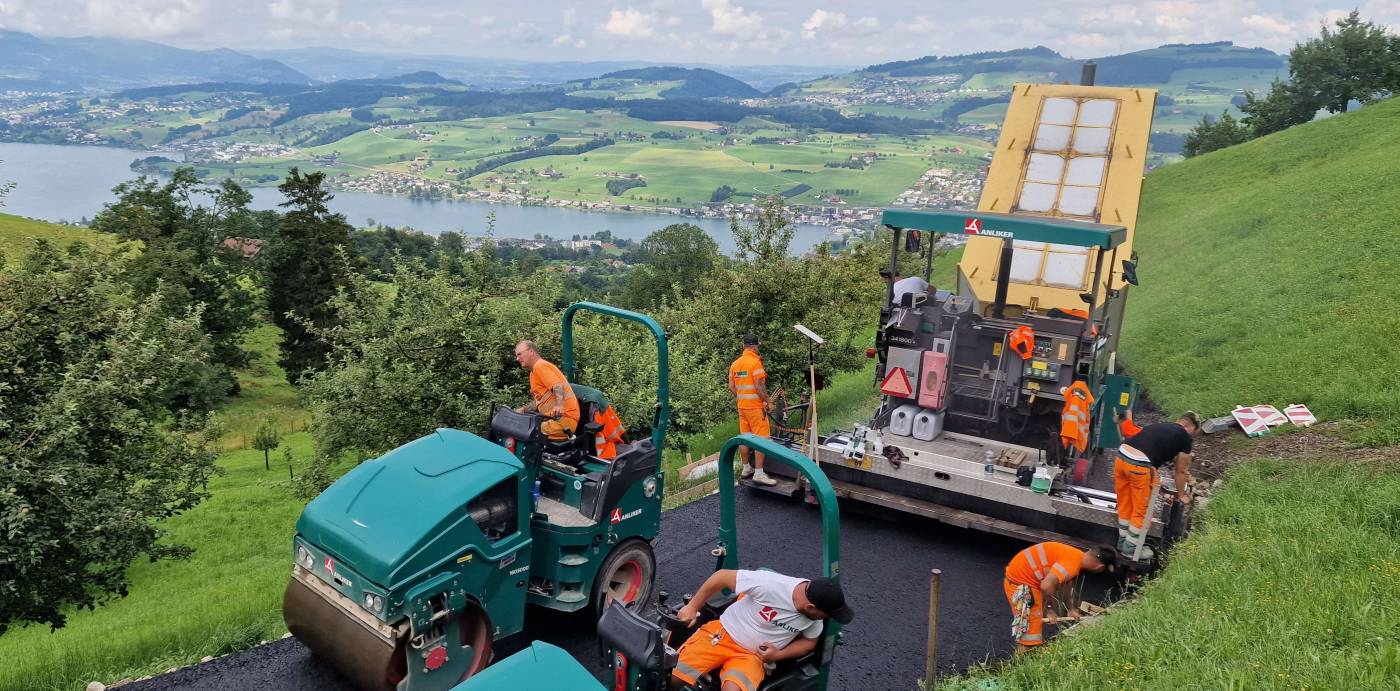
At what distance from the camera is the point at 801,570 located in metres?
8.61

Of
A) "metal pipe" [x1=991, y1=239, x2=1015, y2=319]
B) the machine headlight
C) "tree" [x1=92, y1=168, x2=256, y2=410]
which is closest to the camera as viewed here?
the machine headlight

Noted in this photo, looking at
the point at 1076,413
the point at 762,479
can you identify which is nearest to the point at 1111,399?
the point at 1076,413

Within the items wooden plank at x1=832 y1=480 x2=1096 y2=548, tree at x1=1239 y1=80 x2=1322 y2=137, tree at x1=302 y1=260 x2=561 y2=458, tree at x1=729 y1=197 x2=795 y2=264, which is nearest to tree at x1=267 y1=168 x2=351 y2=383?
tree at x1=729 y1=197 x2=795 y2=264

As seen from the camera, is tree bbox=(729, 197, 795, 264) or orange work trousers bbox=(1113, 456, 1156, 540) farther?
tree bbox=(729, 197, 795, 264)

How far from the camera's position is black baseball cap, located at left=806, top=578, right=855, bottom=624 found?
438 cm

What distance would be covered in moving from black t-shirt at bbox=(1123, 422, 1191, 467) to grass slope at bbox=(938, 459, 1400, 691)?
844mm

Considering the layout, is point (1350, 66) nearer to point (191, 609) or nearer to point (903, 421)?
point (903, 421)

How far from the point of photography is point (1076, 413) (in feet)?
29.7

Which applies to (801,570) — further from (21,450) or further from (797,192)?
(797,192)

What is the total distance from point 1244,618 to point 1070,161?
9.70 meters

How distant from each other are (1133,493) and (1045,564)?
2.02 metres

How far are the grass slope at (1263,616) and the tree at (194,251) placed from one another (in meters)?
28.0

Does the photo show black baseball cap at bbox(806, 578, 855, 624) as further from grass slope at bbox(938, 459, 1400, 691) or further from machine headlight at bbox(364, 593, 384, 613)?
machine headlight at bbox(364, 593, 384, 613)

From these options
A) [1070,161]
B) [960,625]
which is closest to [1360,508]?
[960,625]
